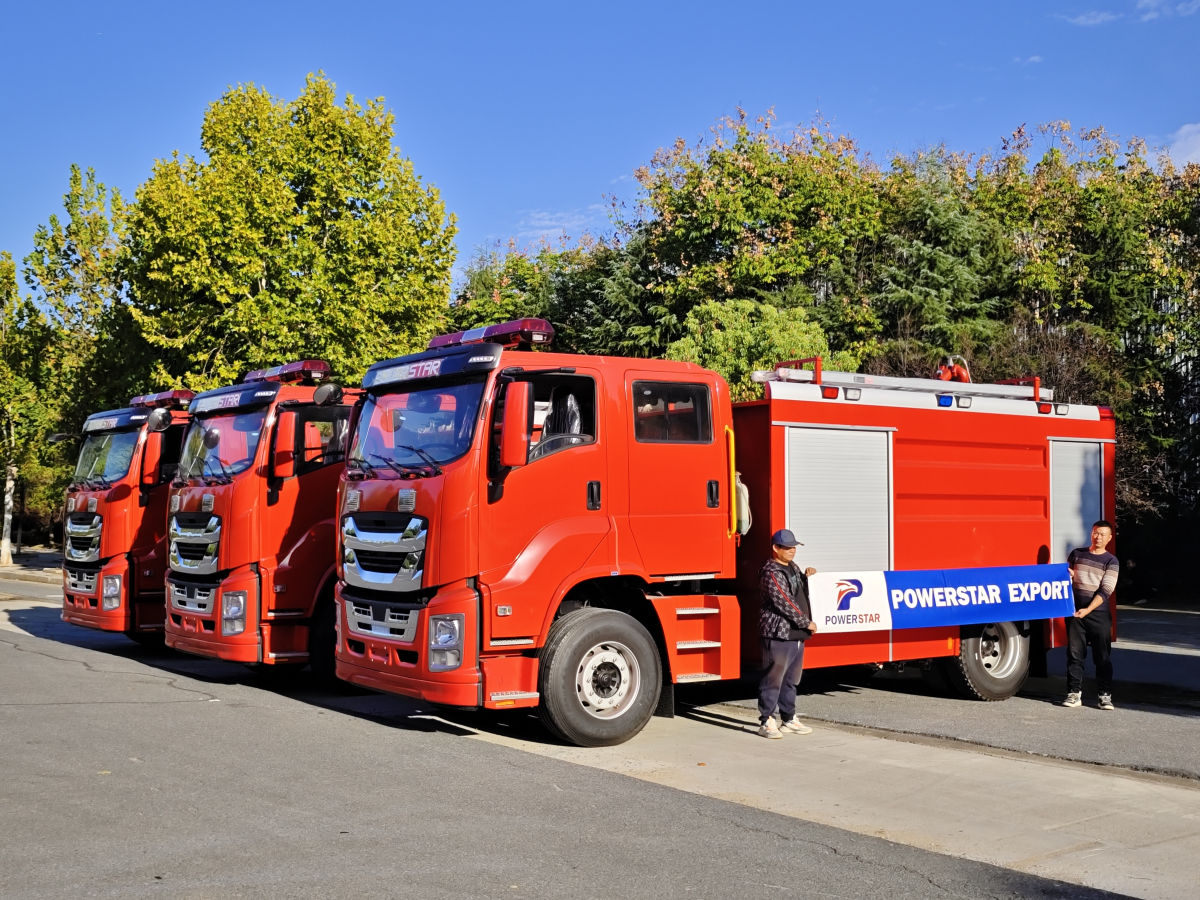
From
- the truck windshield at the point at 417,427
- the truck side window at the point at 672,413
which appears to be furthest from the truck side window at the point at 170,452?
the truck side window at the point at 672,413

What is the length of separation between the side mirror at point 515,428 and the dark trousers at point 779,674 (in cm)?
266

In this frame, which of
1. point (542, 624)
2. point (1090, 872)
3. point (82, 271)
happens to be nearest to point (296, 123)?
point (82, 271)

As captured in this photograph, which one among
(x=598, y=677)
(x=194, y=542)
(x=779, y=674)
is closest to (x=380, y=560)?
(x=598, y=677)

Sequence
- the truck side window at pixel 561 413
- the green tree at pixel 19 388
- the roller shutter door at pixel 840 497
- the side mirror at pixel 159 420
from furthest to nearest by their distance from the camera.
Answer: the green tree at pixel 19 388
the side mirror at pixel 159 420
the roller shutter door at pixel 840 497
the truck side window at pixel 561 413

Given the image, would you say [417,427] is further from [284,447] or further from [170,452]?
[170,452]

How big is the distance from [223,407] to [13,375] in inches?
948

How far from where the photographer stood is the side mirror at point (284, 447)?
37.9 feet

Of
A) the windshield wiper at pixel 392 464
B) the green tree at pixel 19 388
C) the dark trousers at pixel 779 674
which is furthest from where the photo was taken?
the green tree at pixel 19 388

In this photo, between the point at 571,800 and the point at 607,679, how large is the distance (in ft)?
6.76

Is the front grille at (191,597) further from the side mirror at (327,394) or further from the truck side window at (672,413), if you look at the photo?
the truck side window at (672,413)

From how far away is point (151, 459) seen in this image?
1446 centimetres

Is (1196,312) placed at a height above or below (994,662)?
above

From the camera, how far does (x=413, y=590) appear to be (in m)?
9.09

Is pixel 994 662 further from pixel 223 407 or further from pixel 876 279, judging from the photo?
pixel 876 279
